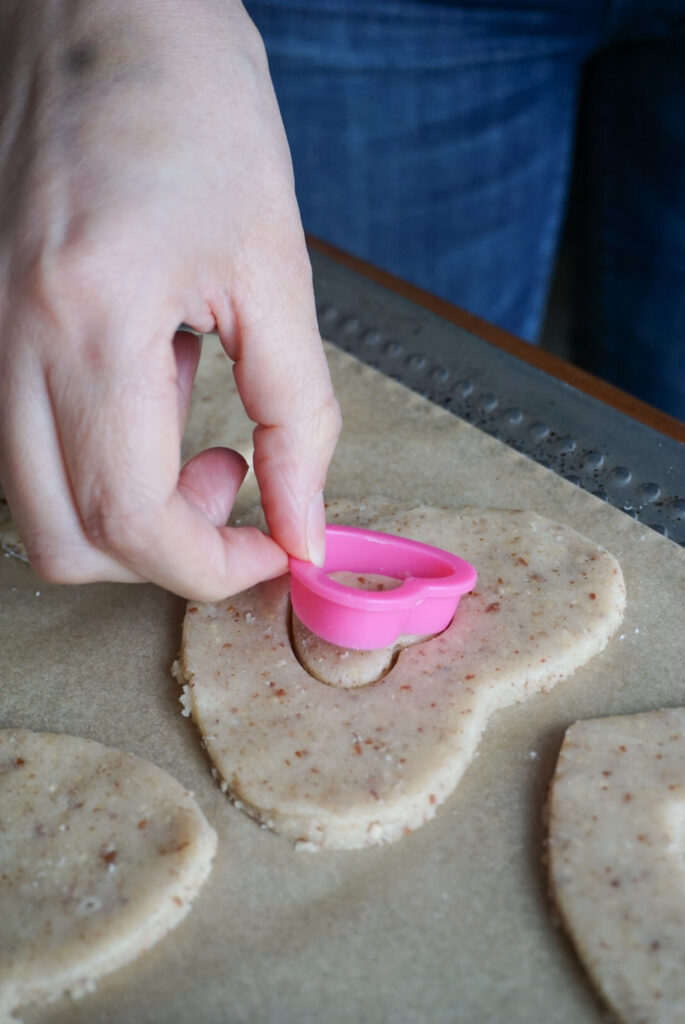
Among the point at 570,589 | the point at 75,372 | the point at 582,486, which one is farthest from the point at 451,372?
the point at 75,372

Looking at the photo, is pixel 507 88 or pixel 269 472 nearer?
pixel 269 472

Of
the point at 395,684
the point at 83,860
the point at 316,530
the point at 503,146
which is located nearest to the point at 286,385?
the point at 316,530

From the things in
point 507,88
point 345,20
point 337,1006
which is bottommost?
point 337,1006

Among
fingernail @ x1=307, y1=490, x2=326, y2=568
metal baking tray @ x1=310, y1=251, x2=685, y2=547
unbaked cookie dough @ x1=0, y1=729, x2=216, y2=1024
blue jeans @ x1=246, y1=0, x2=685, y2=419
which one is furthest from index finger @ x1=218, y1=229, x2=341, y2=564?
blue jeans @ x1=246, y1=0, x2=685, y2=419

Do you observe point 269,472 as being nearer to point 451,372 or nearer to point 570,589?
point 570,589

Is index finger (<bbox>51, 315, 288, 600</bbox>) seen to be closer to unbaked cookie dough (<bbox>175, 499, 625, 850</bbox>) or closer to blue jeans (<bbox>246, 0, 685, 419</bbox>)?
unbaked cookie dough (<bbox>175, 499, 625, 850</bbox>)

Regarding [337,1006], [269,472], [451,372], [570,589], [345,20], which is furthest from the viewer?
[345,20]

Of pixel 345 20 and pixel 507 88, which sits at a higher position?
pixel 345 20

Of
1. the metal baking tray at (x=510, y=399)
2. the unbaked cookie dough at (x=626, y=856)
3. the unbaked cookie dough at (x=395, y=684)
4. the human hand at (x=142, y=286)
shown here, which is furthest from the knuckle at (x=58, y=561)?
the metal baking tray at (x=510, y=399)
